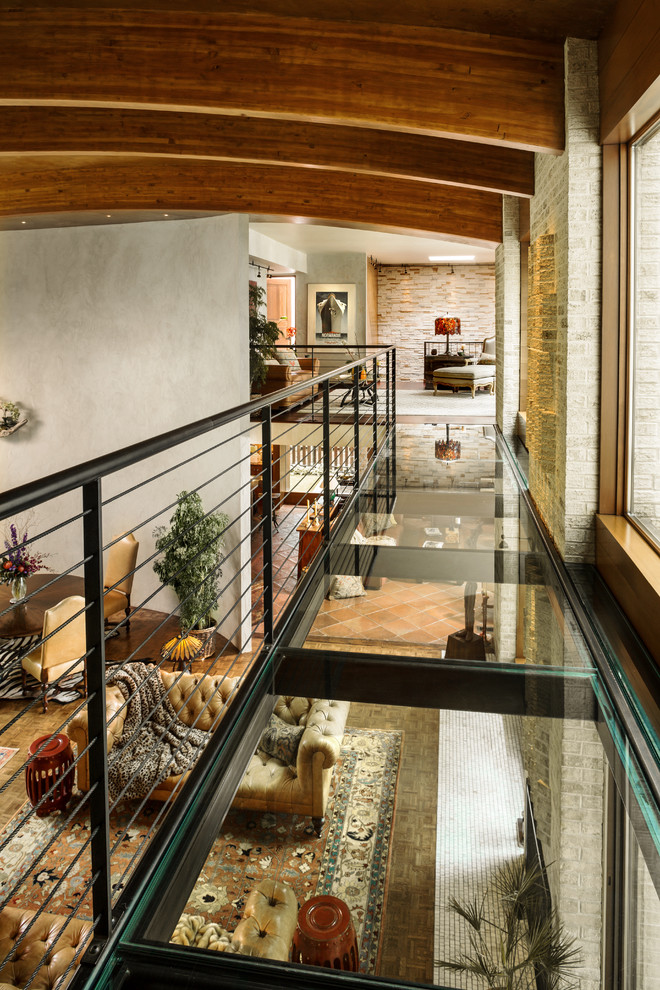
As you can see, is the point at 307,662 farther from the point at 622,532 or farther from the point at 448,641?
the point at 622,532

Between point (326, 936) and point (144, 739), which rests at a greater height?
point (326, 936)

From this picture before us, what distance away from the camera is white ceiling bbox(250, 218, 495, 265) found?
1102 cm

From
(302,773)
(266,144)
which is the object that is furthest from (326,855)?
(266,144)

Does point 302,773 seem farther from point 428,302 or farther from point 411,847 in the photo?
point 428,302

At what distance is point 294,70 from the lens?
132 inches

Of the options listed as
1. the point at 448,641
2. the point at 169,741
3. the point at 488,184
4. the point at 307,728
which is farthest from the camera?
the point at 169,741

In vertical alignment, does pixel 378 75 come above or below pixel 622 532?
above

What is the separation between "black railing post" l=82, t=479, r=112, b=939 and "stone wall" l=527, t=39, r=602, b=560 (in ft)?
8.07

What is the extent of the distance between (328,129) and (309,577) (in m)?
3.02

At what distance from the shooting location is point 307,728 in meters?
2.03

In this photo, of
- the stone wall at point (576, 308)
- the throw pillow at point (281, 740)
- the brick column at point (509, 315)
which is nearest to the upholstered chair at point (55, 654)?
the brick column at point (509, 315)

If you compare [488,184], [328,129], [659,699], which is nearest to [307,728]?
[659,699]

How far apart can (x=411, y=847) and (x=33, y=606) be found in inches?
340

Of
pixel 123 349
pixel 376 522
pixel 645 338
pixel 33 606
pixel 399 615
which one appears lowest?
pixel 33 606
